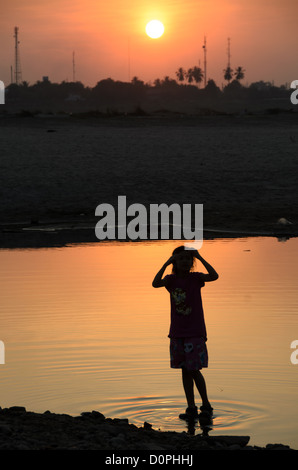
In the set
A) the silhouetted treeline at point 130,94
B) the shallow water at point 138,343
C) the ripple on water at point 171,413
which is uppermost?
the silhouetted treeline at point 130,94

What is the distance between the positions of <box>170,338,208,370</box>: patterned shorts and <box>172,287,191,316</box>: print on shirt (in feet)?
0.70

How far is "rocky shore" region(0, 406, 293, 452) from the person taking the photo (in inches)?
245

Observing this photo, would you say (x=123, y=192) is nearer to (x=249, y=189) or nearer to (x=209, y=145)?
(x=249, y=189)

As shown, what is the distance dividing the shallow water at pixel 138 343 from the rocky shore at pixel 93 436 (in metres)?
0.34

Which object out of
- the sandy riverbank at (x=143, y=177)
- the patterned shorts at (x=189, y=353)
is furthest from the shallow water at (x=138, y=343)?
the sandy riverbank at (x=143, y=177)

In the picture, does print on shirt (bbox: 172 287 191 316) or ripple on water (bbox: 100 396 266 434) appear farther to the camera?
print on shirt (bbox: 172 287 191 316)

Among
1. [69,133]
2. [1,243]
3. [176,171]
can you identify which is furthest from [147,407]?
[69,133]

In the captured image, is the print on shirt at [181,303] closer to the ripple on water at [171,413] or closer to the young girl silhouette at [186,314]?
the young girl silhouette at [186,314]

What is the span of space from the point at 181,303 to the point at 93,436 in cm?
172

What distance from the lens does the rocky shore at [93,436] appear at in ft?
20.4

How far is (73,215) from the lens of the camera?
2338 centimetres

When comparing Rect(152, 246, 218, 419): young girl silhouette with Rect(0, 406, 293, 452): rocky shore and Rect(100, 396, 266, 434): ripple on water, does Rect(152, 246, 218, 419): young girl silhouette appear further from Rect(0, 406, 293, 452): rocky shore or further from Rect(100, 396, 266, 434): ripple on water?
Rect(0, 406, 293, 452): rocky shore

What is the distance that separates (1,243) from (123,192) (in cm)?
729

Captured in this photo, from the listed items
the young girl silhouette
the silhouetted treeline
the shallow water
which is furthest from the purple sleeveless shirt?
the silhouetted treeline
